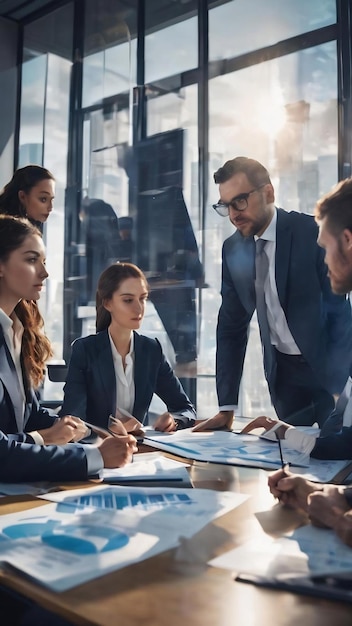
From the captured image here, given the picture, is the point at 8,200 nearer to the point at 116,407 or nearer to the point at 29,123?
the point at 116,407

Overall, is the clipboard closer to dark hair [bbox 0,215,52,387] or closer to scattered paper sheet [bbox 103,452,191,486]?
scattered paper sheet [bbox 103,452,191,486]

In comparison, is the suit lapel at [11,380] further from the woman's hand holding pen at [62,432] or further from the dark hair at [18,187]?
the dark hair at [18,187]

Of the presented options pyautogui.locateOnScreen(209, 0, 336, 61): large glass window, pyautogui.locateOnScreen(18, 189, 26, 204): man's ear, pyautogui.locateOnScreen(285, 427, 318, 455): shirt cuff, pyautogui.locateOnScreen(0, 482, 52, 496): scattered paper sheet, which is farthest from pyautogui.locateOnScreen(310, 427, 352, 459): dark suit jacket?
pyautogui.locateOnScreen(209, 0, 336, 61): large glass window

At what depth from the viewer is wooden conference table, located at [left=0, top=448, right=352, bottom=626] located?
585 millimetres

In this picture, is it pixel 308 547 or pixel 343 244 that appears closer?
pixel 308 547

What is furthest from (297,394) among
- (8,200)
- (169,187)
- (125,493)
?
(169,187)

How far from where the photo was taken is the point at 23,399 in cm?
167

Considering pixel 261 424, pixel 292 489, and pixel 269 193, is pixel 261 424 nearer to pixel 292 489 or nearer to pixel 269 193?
pixel 292 489

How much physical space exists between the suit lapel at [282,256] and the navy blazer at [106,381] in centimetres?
52

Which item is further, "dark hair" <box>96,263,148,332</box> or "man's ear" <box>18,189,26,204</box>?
"man's ear" <box>18,189,26,204</box>

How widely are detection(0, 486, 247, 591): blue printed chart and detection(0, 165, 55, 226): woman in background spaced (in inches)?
84.8

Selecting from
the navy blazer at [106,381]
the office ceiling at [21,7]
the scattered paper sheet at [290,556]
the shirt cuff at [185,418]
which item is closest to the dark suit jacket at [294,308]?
the shirt cuff at [185,418]

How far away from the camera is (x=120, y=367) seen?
7.38 feet

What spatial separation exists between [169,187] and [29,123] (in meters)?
1.63
